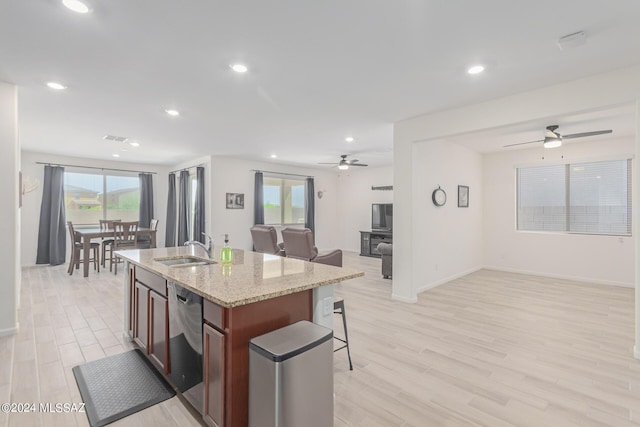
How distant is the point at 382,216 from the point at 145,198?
6.45m

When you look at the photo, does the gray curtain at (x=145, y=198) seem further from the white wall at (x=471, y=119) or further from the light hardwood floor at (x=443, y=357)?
the white wall at (x=471, y=119)

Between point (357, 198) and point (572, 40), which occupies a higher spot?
point (572, 40)

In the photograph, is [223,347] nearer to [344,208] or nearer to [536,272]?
[536,272]

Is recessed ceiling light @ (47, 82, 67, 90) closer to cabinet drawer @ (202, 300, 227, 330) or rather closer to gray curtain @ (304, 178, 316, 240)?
cabinet drawer @ (202, 300, 227, 330)

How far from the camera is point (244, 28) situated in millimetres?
2205

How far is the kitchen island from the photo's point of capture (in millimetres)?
1699

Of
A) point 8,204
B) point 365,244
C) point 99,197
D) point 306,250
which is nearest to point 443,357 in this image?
point 306,250

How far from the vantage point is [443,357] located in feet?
9.34

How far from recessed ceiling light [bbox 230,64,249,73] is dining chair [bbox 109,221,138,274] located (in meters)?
4.83

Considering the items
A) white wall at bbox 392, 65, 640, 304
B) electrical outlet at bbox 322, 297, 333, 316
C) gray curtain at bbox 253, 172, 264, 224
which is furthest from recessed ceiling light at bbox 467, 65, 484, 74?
gray curtain at bbox 253, 172, 264, 224

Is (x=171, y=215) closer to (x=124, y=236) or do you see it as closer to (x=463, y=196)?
(x=124, y=236)

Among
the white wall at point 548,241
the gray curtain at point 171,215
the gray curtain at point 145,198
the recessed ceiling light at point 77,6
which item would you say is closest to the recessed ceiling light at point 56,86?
the recessed ceiling light at point 77,6

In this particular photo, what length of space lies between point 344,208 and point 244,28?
27.1ft

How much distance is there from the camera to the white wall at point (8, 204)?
3201 mm
